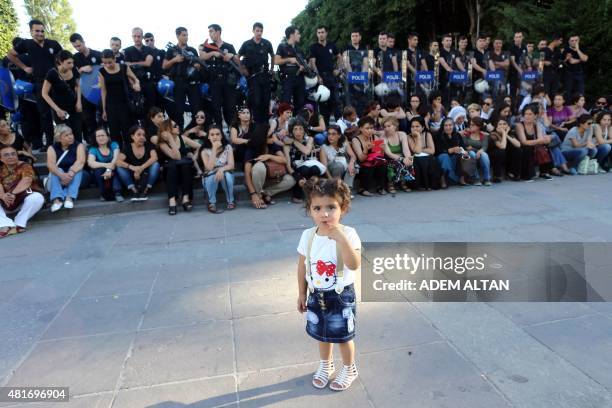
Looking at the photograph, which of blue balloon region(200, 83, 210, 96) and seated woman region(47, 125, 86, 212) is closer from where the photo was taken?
seated woman region(47, 125, 86, 212)

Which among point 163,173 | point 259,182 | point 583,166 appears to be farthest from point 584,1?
point 163,173

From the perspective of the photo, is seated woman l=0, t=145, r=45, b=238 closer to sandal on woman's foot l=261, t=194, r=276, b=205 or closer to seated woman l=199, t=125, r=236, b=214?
seated woman l=199, t=125, r=236, b=214

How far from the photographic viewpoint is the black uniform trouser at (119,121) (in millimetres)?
6910

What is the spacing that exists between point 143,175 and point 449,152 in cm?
500

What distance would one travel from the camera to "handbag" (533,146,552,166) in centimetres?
777

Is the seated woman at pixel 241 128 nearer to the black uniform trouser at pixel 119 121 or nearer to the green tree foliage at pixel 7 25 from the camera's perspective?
the black uniform trouser at pixel 119 121

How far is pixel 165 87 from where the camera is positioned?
7.59 metres

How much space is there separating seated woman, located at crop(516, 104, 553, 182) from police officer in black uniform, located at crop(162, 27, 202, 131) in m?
5.83

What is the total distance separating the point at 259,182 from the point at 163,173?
1556 mm

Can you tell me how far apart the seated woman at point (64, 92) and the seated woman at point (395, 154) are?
511cm

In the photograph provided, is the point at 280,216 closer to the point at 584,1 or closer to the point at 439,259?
the point at 439,259

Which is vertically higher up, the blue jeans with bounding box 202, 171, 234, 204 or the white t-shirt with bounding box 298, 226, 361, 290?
the white t-shirt with bounding box 298, 226, 361, 290

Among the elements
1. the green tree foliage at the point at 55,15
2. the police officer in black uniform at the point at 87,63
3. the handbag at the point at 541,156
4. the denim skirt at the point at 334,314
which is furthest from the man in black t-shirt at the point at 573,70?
the green tree foliage at the point at 55,15
